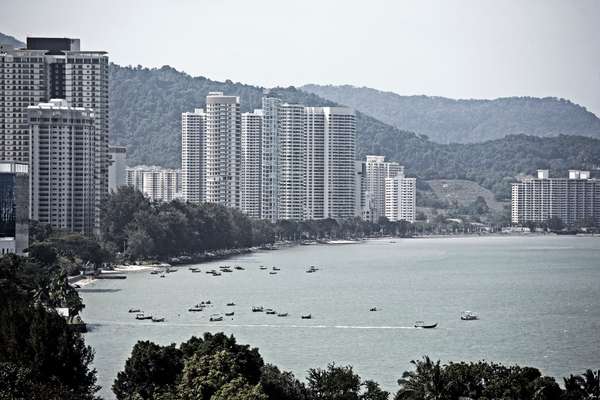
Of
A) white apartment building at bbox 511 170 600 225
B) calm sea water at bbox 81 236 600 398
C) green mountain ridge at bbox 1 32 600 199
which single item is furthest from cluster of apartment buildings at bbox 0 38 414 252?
green mountain ridge at bbox 1 32 600 199

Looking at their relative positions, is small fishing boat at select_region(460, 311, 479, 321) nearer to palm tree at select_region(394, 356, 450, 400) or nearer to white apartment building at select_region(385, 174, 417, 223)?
palm tree at select_region(394, 356, 450, 400)

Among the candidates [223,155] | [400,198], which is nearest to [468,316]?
[223,155]

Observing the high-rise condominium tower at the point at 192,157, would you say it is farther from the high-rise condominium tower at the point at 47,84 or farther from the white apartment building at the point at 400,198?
the high-rise condominium tower at the point at 47,84

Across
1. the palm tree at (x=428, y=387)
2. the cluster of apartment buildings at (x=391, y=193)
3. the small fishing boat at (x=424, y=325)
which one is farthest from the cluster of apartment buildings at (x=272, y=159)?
the palm tree at (x=428, y=387)

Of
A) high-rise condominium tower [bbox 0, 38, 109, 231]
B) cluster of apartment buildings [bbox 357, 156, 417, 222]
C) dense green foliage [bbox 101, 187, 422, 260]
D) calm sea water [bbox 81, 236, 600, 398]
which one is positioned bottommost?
calm sea water [bbox 81, 236, 600, 398]

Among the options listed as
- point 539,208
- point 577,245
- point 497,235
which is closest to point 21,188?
point 577,245
